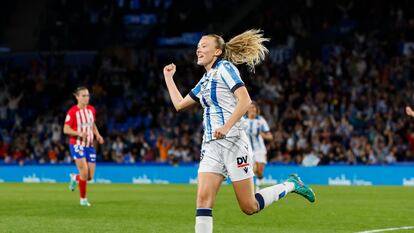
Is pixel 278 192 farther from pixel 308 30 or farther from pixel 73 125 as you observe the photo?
pixel 308 30

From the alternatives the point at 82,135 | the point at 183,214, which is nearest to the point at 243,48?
the point at 183,214

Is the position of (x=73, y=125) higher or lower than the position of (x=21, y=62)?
lower

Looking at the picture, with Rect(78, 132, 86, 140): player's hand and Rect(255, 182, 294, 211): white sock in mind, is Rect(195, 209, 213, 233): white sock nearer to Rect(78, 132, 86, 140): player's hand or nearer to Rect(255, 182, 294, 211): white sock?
Rect(255, 182, 294, 211): white sock

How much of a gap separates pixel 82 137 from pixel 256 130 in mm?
6073

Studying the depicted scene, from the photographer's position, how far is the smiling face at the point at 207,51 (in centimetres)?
877

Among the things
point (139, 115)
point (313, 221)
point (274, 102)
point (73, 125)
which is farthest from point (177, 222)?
point (139, 115)

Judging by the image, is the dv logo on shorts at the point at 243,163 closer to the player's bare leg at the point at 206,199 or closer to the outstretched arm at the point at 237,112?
the player's bare leg at the point at 206,199

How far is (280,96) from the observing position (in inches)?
1235

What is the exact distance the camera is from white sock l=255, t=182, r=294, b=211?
9.17 metres

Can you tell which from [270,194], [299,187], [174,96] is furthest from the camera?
[299,187]

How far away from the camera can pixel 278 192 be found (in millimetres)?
9758

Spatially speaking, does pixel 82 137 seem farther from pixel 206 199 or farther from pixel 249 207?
pixel 206 199

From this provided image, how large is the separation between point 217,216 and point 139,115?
19.9m

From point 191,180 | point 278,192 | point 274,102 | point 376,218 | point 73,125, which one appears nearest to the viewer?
point 278,192
